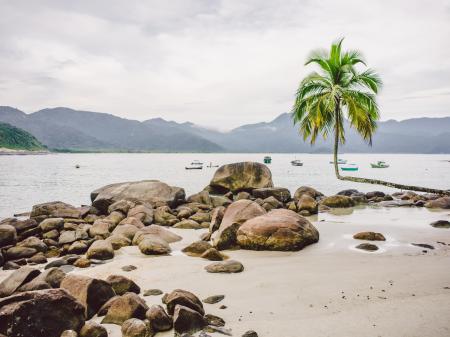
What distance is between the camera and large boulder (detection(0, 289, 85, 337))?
4.34 meters

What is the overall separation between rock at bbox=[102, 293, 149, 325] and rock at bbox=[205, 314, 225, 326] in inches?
38.0

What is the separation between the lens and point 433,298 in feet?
16.9

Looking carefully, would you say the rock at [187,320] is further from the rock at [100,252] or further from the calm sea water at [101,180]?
the calm sea water at [101,180]

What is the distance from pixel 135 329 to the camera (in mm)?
4512

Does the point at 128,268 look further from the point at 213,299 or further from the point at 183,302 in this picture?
the point at 183,302

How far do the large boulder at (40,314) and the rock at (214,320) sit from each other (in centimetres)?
179

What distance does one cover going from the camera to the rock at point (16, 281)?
20.0 ft

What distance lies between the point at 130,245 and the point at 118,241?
0.39 metres

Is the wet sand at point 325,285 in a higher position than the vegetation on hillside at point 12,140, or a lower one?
lower

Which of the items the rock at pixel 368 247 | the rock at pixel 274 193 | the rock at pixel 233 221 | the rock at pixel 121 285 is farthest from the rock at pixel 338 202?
the rock at pixel 121 285

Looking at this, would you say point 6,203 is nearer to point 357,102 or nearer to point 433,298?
point 357,102

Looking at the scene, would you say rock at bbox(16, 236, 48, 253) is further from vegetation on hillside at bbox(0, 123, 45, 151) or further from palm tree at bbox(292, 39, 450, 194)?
vegetation on hillside at bbox(0, 123, 45, 151)

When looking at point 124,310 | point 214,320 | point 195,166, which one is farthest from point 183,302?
point 195,166

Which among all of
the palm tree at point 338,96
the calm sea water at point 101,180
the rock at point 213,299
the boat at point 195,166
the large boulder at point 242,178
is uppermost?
the palm tree at point 338,96
